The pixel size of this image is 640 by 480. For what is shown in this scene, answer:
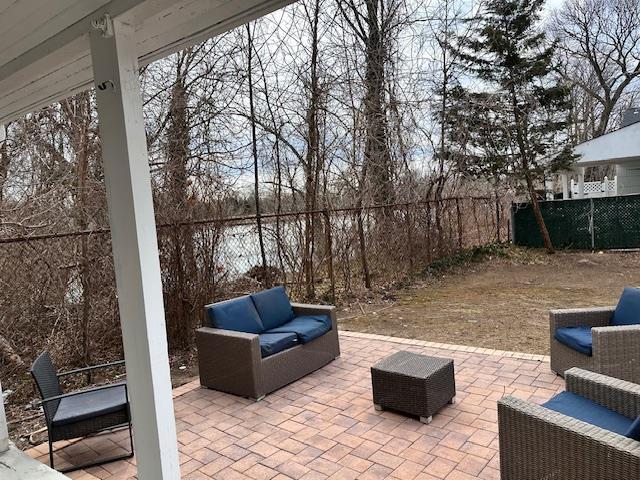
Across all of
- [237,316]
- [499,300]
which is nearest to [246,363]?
[237,316]

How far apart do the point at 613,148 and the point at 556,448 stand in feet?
43.0

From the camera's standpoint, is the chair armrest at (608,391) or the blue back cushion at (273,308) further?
the blue back cushion at (273,308)

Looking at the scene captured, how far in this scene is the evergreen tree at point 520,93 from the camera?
11281 mm

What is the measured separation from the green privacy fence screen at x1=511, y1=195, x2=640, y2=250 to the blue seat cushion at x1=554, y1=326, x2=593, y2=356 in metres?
8.78

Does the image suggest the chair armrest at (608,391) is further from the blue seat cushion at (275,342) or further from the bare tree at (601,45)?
the bare tree at (601,45)

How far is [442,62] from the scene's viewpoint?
939 centimetres

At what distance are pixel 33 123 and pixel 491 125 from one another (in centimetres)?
994

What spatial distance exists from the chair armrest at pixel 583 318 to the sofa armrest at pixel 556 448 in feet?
6.01

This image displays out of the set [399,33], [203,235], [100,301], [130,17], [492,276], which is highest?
[399,33]

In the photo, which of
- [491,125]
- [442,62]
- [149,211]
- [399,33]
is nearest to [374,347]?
[149,211]

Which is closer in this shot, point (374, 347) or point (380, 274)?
point (374, 347)

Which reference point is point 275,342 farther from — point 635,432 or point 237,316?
point 635,432

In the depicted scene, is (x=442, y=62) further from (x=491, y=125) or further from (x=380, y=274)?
(x=380, y=274)

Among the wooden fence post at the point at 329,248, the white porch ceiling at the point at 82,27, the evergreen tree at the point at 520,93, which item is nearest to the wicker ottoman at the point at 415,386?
the white porch ceiling at the point at 82,27
